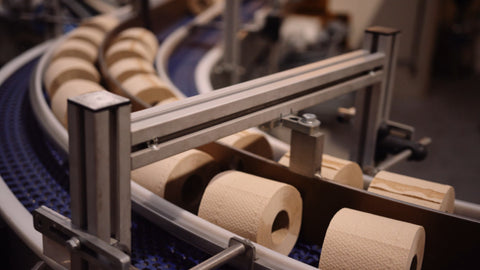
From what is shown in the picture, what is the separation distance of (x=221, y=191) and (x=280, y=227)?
16 centimetres

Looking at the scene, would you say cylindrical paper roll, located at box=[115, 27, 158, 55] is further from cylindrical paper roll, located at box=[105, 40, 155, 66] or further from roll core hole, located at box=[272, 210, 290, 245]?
roll core hole, located at box=[272, 210, 290, 245]

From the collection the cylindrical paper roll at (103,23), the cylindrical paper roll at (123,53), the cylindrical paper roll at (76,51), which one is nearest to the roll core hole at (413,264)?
the cylindrical paper roll at (123,53)

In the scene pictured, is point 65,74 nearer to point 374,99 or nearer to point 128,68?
point 128,68

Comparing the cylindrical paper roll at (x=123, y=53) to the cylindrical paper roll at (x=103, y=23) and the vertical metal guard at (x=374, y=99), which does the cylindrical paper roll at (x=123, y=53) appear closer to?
the cylindrical paper roll at (x=103, y=23)

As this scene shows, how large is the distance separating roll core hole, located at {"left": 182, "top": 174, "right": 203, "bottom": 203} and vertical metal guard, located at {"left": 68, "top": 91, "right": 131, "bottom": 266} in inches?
14.8

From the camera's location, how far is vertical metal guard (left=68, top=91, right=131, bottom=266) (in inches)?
26.0

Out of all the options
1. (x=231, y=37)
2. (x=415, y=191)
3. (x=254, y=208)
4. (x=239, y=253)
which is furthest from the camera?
(x=231, y=37)

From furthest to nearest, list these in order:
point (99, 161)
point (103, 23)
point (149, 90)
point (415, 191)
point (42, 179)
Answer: point (103, 23) < point (149, 90) < point (42, 179) < point (415, 191) < point (99, 161)

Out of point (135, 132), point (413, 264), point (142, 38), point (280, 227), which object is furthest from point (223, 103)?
point (142, 38)

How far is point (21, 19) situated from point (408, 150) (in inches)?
180

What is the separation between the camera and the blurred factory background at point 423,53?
429 centimetres

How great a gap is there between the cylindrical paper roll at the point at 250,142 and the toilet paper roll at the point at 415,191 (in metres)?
0.33

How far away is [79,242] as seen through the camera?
0.72 m

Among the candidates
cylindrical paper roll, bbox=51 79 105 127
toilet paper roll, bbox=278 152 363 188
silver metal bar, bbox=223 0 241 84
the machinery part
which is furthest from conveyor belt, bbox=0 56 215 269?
silver metal bar, bbox=223 0 241 84
